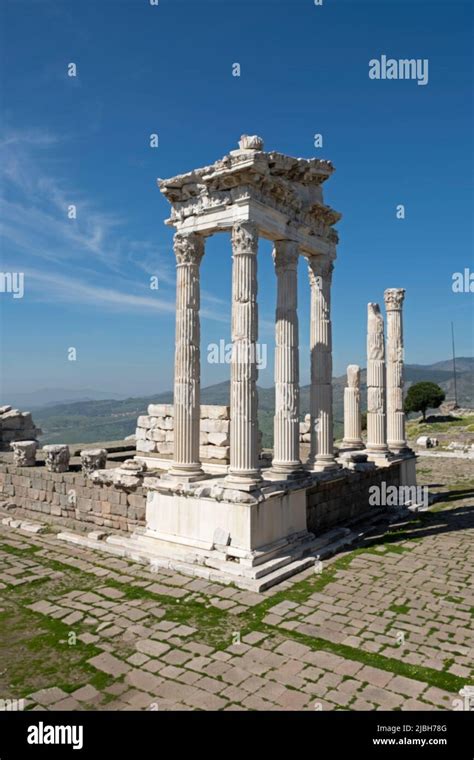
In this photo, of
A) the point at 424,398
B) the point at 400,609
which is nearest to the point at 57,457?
the point at 400,609

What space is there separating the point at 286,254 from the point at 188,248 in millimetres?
2266

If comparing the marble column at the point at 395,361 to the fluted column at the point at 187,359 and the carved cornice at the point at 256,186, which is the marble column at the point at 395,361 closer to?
the carved cornice at the point at 256,186

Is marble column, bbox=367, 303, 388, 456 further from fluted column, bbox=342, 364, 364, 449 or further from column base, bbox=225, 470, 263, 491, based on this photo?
column base, bbox=225, 470, 263, 491

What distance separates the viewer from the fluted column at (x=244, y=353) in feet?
33.9

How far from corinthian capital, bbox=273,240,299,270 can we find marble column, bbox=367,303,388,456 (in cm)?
627

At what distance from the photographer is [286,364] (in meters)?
11.6

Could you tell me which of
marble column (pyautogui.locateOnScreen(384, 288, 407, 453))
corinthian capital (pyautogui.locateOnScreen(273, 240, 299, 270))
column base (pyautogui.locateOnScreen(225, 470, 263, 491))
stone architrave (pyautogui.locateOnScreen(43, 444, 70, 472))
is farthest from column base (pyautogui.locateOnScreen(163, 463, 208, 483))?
marble column (pyautogui.locateOnScreen(384, 288, 407, 453))

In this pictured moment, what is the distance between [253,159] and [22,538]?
10392 millimetres

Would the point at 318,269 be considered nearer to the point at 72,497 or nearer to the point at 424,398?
the point at 72,497

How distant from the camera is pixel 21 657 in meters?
6.78

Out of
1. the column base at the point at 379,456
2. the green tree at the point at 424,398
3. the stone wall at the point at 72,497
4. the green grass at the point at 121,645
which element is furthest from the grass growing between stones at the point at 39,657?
the green tree at the point at 424,398

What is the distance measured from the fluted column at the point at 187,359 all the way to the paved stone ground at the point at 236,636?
8.19 feet

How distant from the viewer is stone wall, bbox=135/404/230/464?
13.6 m

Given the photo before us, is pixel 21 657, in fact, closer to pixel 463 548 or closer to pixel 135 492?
pixel 135 492
